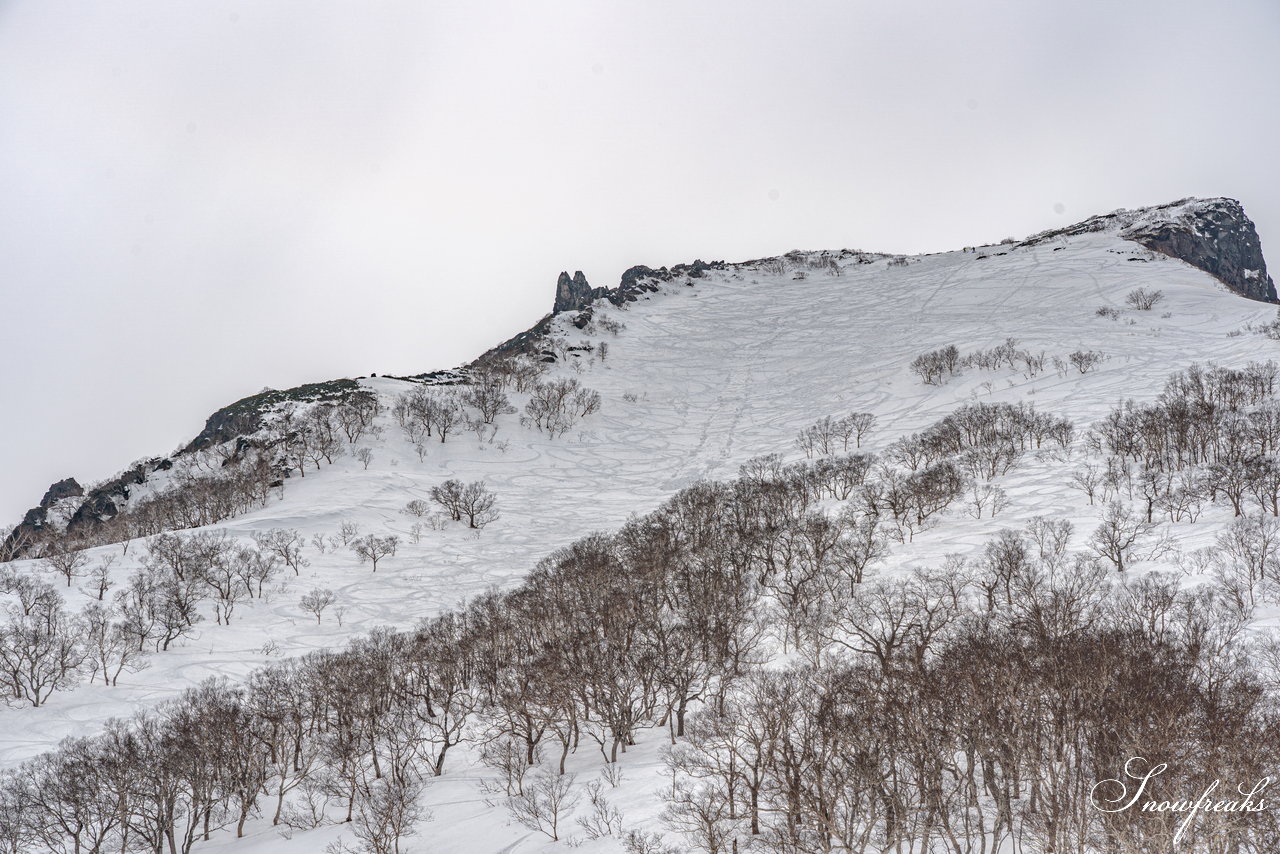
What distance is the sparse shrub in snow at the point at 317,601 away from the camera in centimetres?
6488

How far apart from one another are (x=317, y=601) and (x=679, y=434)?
72.0 meters

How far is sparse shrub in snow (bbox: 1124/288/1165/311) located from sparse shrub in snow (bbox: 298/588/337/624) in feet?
495

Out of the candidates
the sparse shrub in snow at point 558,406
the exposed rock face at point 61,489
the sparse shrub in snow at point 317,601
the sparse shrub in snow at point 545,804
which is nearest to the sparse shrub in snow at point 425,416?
the sparse shrub in snow at point 558,406

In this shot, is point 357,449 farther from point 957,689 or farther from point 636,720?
point 957,689

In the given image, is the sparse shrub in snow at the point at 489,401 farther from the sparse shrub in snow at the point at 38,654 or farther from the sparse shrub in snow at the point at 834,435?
the sparse shrub in snow at the point at 38,654

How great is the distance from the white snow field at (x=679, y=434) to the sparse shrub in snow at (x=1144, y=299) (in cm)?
217

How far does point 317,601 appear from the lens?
6538cm

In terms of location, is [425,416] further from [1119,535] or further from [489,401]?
[1119,535]

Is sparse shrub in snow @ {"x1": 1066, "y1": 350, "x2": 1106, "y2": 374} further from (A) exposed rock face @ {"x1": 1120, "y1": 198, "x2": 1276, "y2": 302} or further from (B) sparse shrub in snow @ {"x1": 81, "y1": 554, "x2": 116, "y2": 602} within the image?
(B) sparse shrub in snow @ {"x1": 81, "y1": 554, "x2": 116, "y2": 602}

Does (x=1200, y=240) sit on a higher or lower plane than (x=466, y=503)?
higher

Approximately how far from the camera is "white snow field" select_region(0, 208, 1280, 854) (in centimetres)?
4753

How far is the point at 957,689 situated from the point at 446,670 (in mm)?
35900

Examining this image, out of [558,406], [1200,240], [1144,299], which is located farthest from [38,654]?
[1200,240]

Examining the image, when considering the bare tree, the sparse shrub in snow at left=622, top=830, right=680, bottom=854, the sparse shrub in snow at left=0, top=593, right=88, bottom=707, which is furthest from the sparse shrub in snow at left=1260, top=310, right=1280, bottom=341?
the sparse shrub in snow at left=0, top=593, right=88, bottom=707
